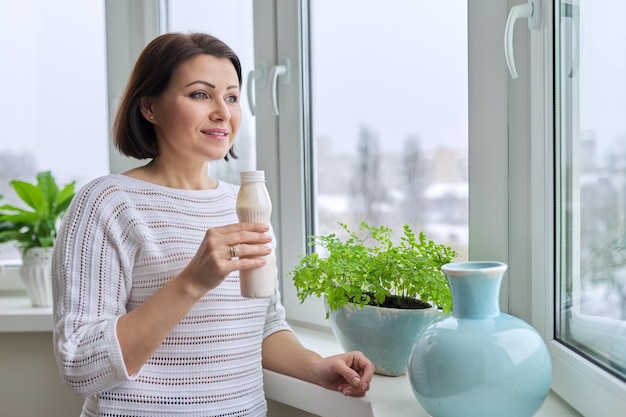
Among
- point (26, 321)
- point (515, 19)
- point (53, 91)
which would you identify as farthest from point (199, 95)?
point (53, 91)

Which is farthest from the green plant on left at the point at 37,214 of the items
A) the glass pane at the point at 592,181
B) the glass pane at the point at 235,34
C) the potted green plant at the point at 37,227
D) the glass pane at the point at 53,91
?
the glass pane at the point at 592,181

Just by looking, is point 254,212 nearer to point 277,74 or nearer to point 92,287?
point 92,287

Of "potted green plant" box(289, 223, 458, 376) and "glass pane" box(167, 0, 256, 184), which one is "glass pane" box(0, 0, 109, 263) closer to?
"glass pane" box(167, 0, 256, 184)

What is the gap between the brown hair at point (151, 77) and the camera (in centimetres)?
138

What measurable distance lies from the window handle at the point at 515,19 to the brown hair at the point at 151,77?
0.55 meters

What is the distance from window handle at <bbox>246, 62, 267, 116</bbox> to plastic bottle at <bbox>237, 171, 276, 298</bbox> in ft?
2.83

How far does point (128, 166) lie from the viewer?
2.43m

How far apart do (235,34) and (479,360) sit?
4.81 ft

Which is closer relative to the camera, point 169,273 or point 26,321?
point 169,273

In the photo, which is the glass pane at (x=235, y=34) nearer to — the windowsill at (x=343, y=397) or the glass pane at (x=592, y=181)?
the windowsill at (x=343, y=397)

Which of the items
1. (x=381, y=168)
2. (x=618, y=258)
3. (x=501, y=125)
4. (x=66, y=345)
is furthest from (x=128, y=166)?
(x=618, y=258)

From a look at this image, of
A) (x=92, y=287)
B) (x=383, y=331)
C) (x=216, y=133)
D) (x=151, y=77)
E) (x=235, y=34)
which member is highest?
(x=235, y=34)

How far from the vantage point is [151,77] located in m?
1.39

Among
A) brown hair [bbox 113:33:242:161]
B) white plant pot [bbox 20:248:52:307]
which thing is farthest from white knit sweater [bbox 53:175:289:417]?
white plant pot [bbox 20:248:52:307]
